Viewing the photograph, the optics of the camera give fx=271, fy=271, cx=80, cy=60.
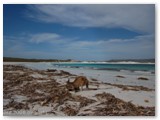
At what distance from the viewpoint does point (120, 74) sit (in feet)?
7.68

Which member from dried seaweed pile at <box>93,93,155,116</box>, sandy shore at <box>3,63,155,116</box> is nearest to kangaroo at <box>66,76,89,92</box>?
sandy shore at <box>3,63,155,116</box>

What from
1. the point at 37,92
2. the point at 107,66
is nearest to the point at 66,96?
the point at 37,92

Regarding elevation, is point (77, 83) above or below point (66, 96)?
above

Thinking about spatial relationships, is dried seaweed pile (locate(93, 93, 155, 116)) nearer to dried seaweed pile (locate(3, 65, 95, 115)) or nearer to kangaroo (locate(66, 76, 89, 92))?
dried seaweed pile (locate(3, 65, 95, 115))

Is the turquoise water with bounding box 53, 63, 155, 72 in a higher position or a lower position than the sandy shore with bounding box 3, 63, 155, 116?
higher

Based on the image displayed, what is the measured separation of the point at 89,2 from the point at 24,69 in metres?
0.81

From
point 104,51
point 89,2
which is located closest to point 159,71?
point 104,51

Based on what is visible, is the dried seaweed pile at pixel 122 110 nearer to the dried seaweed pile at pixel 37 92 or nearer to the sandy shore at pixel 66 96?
the sandy shore at pixel 66 96

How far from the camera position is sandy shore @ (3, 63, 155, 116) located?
2.24m

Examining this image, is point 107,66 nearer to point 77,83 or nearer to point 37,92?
point 77,83

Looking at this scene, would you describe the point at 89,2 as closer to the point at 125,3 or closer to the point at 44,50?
the point at 125,3

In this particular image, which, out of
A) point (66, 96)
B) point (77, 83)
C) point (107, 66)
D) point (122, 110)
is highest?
point (107, 66)

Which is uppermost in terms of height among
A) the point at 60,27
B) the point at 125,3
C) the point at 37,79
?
the point at 125,3

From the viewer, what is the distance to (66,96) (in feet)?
7.52
